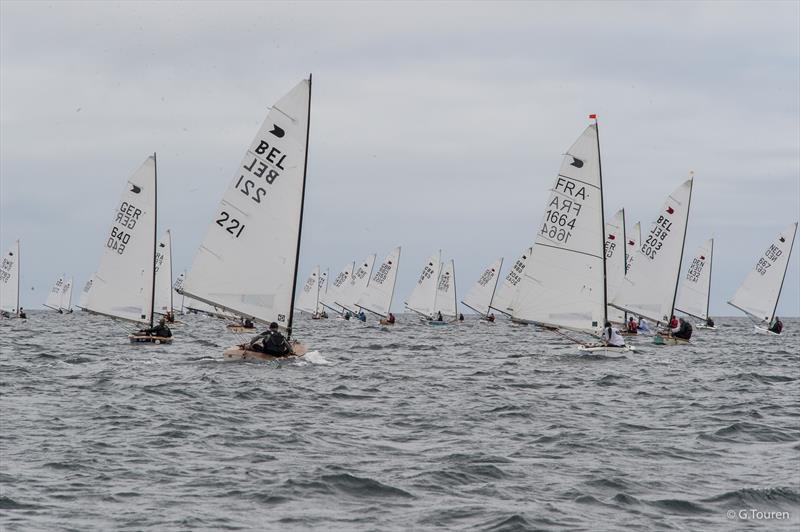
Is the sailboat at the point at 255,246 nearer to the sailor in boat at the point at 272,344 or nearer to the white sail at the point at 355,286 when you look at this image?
the sailor in boat at the point at 272,344

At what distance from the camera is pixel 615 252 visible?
5312 cm

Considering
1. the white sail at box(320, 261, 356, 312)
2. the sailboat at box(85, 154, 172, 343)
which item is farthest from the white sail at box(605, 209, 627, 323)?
the white sail at box(320, 261, 356, 312)

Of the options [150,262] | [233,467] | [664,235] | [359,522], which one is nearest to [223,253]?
[150,262]

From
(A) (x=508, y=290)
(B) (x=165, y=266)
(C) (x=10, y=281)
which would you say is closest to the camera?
(B) (x=165, y=266)

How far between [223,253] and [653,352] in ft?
54.0

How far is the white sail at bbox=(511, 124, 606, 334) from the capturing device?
31938 millimetres

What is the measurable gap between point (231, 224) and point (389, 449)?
46.6 feet

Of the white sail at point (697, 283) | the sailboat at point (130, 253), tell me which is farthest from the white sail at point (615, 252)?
the sailboat at point (130, 253)

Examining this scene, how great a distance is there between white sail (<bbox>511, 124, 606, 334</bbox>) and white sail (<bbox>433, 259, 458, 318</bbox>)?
54350 millimetres

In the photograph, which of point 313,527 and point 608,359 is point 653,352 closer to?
point 608,359

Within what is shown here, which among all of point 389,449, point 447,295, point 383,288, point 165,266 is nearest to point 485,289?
point 447,295

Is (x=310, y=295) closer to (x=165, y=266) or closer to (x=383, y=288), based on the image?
(x=383, y=288)

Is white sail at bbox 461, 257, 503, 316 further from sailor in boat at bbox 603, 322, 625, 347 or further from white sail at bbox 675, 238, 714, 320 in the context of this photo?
sailor in boat at bbox 603, 322, 625, 347

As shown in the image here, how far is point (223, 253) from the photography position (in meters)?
27.4
